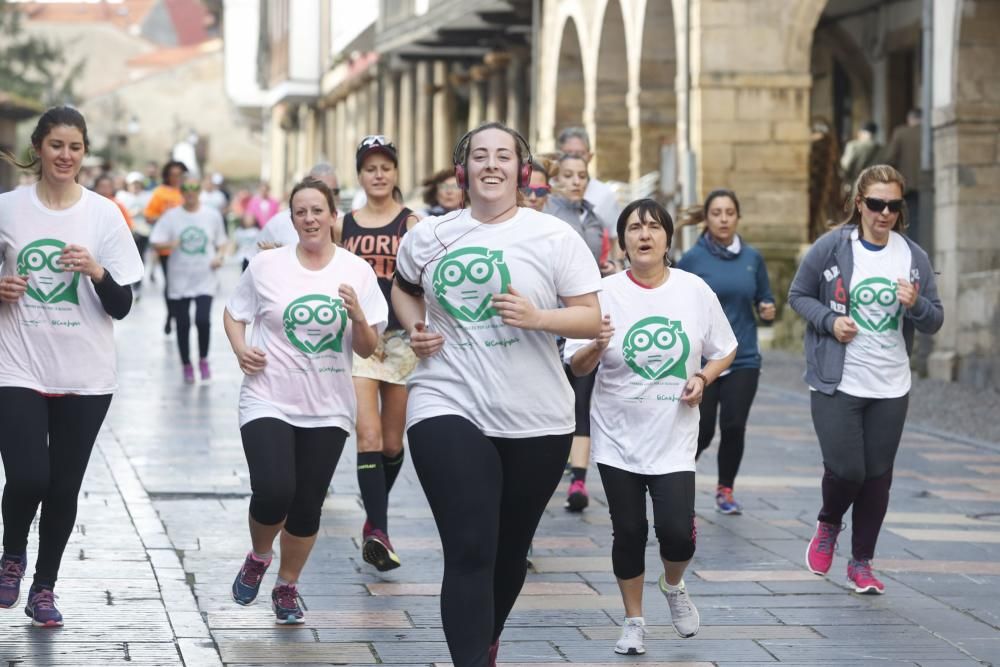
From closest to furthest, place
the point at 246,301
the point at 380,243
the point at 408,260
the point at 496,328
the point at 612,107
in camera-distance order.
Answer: the point at 496,328
the point at 408,260
the point at 246,301
the point at 380,243
the point at 612,107

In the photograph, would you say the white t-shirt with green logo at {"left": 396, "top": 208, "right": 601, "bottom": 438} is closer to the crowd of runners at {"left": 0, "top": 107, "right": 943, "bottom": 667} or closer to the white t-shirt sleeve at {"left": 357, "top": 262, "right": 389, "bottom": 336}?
the crowd of runners at {"left": 0, "top": 107, "right": 943, "bottom": 667}

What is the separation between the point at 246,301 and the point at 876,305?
94.0 inches

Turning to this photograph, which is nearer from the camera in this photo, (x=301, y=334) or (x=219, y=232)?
(x=301, y=334)

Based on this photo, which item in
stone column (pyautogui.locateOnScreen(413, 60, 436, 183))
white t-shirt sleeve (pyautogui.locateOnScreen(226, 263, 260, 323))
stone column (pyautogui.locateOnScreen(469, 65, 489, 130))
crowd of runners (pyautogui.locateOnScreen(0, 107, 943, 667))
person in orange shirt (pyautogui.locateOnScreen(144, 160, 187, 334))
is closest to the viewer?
crowd of runners (pyautogui.locateOnScreen(0, 107, 943, 667))

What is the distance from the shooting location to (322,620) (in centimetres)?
686

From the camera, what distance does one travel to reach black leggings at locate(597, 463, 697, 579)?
21.3 ft

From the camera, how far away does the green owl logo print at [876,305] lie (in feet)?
24.9

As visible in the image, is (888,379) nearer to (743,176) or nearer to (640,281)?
(640,281)

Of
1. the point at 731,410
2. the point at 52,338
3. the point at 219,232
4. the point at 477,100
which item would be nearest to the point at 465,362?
the point at 52,338

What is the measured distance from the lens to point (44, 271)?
6.62m

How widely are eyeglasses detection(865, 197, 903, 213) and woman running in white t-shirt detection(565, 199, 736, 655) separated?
1.11m

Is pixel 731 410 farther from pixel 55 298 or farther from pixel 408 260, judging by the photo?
pixel 408 260

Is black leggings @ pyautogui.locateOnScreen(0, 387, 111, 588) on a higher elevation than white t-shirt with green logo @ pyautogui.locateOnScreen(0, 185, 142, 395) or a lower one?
lower

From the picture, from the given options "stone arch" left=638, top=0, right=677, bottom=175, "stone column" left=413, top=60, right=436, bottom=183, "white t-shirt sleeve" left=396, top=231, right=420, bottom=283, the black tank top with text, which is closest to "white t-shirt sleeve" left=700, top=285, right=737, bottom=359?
"white t-shirt sleeve" left=396, top=231, right=420, bottom=283
